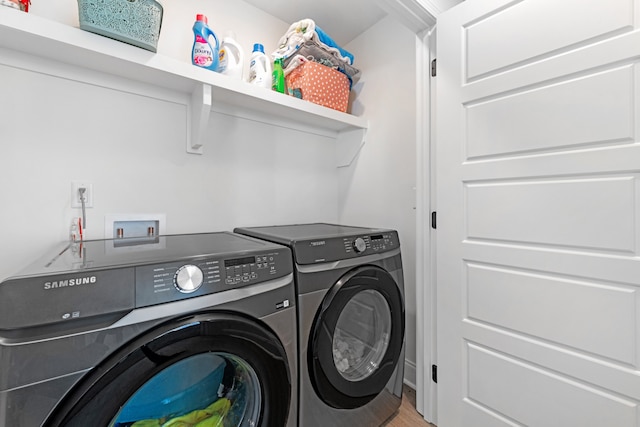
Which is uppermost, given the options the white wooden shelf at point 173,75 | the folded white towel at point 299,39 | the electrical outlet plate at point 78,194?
the folded white towel at point 299,39

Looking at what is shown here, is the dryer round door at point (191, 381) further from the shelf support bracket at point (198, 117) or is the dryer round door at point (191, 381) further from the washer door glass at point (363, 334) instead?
the shelf support bracket at point (198, 117)

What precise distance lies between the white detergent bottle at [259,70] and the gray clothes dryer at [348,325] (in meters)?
0.84

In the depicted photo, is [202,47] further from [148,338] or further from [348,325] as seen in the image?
[348,325]

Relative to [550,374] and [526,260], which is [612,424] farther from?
[526,260]

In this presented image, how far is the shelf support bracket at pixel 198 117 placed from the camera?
1.33 m

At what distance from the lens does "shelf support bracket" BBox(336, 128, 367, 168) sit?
81.1 inches

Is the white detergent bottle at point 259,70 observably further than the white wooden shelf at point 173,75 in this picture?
Yes

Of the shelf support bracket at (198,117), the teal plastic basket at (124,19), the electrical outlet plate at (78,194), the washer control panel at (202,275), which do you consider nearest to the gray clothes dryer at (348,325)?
the washer control panel at (202,275)

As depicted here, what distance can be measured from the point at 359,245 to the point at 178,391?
33.7 inches

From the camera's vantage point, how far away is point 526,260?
112cm

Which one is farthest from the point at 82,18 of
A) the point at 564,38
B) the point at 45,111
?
the point at 564,38

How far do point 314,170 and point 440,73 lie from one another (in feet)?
3.37

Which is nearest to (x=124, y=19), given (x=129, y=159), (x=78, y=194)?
(x=129, y=159)

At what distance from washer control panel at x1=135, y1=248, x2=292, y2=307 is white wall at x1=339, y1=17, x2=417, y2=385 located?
1075mm
